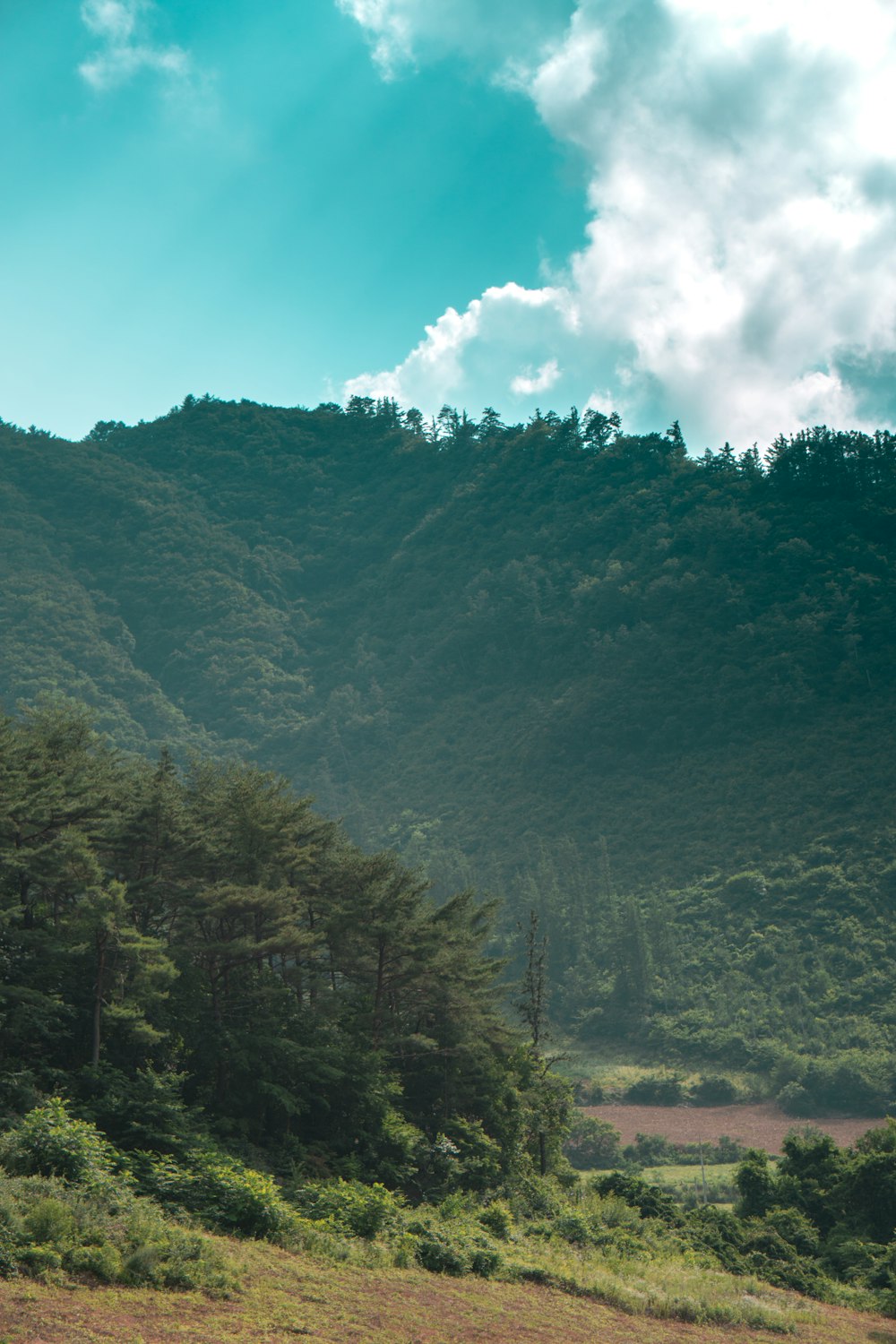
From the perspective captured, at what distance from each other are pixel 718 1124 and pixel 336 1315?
196 ft

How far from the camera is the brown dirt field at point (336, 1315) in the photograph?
44.2 feet

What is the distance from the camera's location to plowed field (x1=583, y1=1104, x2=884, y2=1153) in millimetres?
65688

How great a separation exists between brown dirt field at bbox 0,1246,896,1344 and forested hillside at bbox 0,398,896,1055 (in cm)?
6609

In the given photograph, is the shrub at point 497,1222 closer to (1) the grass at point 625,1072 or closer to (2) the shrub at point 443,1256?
(2) the shrub at point 443,1256

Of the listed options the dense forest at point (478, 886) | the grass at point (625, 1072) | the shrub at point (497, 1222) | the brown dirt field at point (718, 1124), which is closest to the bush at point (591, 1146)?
the dense forest at point (478, 886)

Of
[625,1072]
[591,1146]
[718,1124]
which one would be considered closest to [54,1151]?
[591,1146]

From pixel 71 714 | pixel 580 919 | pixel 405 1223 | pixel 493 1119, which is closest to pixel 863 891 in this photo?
pixel 580 919

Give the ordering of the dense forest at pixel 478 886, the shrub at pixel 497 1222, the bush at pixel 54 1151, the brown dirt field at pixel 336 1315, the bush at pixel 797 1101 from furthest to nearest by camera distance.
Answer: the bush at pixel 797 1101
the shrub at pixel 497 1222
the dense forest at pixel 478 886
the bush at pixel 54 1151
the brown dirt field at pixel 336 1315

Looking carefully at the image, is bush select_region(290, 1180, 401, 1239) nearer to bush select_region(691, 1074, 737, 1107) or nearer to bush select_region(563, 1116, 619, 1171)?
bush select_region(563, 1116, 619, 1171)

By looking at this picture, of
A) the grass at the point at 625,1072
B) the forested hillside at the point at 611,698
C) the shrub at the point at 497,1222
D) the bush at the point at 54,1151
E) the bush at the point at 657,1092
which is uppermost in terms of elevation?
the forested hillside at the point at 611,698

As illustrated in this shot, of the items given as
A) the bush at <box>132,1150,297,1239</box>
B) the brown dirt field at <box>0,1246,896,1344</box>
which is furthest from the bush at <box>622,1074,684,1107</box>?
the bush at <box>132,1150,297,1239</box>

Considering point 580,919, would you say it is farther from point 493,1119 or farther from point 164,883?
point 164,883

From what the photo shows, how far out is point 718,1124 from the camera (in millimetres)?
70125

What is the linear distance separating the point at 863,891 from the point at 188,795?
7662 cm
